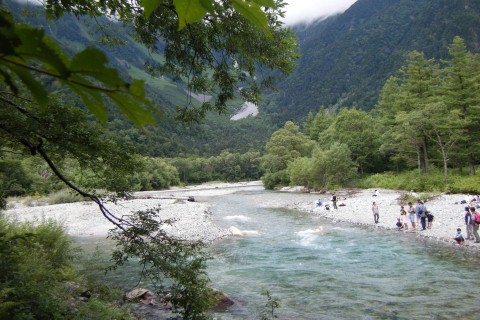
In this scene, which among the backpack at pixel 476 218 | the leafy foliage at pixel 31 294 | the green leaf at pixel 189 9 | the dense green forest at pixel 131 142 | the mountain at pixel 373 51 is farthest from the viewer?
the mountain at pixel 373 51

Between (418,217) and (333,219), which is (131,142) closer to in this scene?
(418,217)

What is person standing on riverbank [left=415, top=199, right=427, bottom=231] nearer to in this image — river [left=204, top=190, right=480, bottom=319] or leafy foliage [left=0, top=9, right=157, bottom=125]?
river [left=204, top=190, right=480, bottom=319]

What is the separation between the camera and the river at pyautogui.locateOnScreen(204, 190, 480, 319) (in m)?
7.40

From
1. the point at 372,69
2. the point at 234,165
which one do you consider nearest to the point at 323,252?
the point at 234,165

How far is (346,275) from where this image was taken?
9945mm

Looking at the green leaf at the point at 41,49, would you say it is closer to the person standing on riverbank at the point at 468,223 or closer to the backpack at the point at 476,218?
the person standing on riverbank at the point at 468,223

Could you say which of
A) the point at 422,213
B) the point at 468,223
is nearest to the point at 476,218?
the point at 468,223

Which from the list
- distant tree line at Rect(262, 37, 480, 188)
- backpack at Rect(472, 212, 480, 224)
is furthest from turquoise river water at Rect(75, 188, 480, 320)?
distant tree line at Rect(262, 37, 480, 188)

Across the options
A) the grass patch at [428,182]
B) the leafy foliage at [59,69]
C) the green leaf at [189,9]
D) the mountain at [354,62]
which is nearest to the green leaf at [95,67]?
the leafy foliage at [59,69]

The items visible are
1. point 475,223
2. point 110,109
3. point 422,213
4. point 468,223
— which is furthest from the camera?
point 422,213

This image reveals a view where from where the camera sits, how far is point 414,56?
36719 millimetres

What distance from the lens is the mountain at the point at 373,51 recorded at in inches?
5148

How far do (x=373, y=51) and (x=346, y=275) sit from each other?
178m

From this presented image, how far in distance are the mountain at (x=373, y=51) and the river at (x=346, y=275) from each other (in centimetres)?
11543
